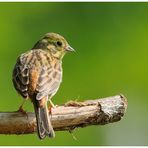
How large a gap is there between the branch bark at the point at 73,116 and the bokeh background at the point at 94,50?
4.52 m

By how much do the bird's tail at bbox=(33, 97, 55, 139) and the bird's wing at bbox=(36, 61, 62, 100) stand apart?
107mm

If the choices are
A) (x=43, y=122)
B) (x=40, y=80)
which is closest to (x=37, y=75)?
(x=40, y=80)

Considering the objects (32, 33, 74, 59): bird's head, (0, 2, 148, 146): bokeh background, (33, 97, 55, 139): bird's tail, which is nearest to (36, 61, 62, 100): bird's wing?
(33, 97, 55, 139): bird's tail

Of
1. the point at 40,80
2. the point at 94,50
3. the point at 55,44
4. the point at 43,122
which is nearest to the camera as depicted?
the point at 43,122

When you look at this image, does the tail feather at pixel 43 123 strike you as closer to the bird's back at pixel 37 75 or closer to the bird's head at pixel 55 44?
the bird's back at pixel 37 75

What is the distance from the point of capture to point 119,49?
60.1 ft

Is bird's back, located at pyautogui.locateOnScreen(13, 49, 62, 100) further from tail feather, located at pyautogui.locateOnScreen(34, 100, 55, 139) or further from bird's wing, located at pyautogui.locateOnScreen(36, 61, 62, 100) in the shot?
tail feather, located at pyautogui.locateOnScreen(34, 100, 55, 139)

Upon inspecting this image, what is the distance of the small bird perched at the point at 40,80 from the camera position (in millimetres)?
11406

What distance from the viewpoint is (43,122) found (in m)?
11.3

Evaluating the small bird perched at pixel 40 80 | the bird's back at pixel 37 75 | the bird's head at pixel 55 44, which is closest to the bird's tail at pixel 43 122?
the small bird perched at pixel 40 80

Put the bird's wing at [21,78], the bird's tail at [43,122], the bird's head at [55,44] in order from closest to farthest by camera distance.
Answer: the bird's tail at [43,122], the bird's wing at [21,78], the bird's head at [55,44]

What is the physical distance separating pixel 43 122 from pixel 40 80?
496 millimetres

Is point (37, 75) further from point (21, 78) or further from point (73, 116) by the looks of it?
point (73, 116)

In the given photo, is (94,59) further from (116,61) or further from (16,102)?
(16,102)
